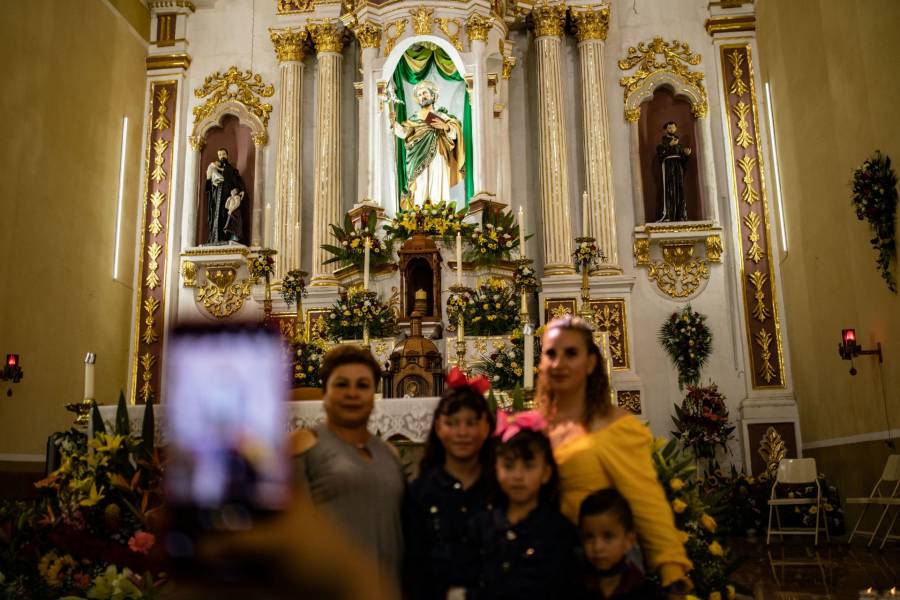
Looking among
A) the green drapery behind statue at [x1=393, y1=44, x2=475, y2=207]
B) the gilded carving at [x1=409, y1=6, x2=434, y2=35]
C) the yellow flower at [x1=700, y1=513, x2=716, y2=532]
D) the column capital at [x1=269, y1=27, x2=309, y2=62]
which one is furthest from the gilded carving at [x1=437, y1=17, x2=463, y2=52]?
the yellow flower at [x1=700, y1=513, x2=716, y2=532]

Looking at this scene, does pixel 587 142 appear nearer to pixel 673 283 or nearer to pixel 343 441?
pixel 673 283

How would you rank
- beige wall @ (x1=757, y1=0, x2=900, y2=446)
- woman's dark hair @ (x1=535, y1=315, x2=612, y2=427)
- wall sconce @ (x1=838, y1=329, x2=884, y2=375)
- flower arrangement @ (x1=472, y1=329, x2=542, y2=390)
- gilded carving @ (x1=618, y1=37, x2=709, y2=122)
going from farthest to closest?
1. gilded carving @ (x1=618, y1=37, x2=709, y2=122)
2. flower arrangement @ (x1=472, y1=329, x2=542, y2=390)
3. wall sconce @ (x1=838, y1=329, x2=884, y2=375)
4. beige wall @ (x1=757, y1=0, x2=900, y2=446)
5. woman's dark hair @ (x1=535, y1=315, x2=612, y2=427)

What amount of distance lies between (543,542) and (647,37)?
10.5 metres

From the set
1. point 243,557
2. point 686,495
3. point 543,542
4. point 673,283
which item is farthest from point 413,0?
point 243,557

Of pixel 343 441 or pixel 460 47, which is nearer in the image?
pixel 343 441

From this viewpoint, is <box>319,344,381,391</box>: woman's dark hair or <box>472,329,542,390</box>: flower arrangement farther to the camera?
<box>472,329,542,390</box>: flower arrangement

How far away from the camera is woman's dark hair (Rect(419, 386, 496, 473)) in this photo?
2818mm

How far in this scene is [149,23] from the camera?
12391mm

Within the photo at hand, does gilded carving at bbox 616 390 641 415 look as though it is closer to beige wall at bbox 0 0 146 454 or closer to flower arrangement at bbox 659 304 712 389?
flower arrangement at bbox 659 304 712 389

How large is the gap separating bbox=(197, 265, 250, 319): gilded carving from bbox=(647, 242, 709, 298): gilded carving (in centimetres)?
562

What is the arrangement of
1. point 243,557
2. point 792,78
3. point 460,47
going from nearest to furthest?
point 243,557
point 792,78
point 460,47

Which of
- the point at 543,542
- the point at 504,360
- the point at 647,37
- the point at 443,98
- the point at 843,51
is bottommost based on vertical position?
the point at 543,542

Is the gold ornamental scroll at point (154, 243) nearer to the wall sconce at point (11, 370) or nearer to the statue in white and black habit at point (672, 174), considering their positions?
the wall sconce at point (11, 370)

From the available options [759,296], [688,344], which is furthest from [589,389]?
[759,296]
